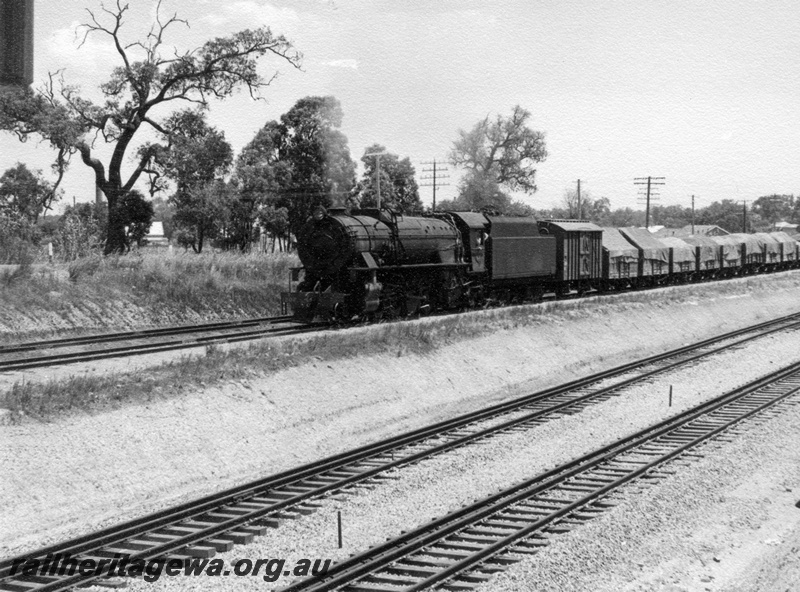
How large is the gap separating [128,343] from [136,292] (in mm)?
5201

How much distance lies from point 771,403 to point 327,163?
Answer: 27.8 metres

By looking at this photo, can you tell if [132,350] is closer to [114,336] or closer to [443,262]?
[114,336]

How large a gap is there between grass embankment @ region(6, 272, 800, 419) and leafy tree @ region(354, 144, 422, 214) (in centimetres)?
2133

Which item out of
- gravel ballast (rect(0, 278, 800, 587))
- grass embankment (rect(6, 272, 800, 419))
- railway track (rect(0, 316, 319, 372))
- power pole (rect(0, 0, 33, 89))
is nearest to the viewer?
power pole (rect(0, 0, 33, 89))

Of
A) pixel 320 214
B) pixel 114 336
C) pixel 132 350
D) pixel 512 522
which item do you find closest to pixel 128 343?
pixel 114 336

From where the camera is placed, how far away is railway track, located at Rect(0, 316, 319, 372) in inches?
627

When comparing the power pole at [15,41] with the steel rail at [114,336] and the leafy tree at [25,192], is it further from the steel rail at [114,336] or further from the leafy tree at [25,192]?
the leafy tree at [25,192]

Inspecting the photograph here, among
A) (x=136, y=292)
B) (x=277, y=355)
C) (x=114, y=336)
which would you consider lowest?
(x=277, y=355)

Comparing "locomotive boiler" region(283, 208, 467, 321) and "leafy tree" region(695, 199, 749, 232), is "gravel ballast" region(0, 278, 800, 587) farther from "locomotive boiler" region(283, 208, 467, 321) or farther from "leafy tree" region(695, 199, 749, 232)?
"leafy tree" region(695, 199, 749, 232)

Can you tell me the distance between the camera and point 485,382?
68.4ft

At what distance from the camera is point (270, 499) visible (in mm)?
10773

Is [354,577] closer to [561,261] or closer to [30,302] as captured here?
[30,302]

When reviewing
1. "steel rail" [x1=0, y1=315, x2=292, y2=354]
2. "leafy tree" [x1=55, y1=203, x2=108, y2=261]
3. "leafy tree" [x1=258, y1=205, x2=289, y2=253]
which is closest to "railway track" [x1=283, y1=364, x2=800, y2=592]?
"steel rail" [x1=0, y1=315, x2=292, y2=354]

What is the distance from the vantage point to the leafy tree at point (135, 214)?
98.1 feet
